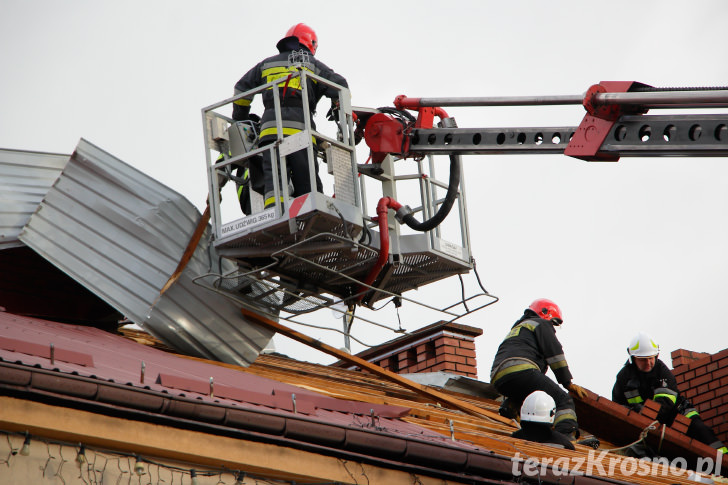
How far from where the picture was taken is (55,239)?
941 cm

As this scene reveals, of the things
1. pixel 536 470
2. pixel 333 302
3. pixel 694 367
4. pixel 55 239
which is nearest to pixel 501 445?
pixel 536 470

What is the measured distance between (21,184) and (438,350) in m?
6.25

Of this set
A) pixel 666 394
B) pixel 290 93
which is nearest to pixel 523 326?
pixel 666 394

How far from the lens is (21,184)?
972 cm

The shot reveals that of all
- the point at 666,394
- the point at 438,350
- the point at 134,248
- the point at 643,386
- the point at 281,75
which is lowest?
the point at 666,394

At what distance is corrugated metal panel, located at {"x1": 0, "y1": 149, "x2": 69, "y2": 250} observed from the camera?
9.37 metres

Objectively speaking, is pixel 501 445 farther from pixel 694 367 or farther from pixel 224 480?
pixel 694 367

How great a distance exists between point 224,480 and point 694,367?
941 centimetres

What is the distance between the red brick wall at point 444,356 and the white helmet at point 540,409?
4.80 m

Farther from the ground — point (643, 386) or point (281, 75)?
point (281, 75)

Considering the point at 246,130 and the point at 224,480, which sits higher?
the point at 246,130

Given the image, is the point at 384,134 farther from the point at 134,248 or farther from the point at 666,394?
the point at 666,394

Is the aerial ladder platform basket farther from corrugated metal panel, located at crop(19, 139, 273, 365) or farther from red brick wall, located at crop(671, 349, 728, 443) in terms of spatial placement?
red brick wall, located at crop(671, 349, 728, 443)

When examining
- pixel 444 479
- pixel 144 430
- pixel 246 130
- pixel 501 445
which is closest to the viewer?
pixel 144 430
